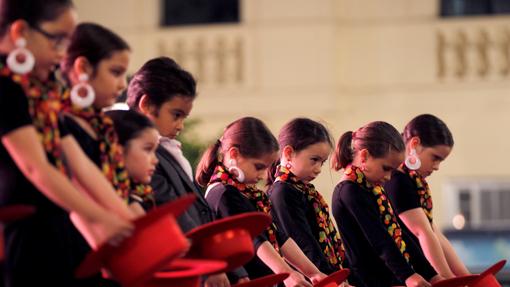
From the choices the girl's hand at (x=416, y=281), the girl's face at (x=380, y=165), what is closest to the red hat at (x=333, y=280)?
the girl's hand at (x=416, y=281)

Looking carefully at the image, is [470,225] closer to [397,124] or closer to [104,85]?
[397,124]

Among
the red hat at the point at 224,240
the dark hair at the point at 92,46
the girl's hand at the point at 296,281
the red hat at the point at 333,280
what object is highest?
the dark hair at the point at 92,46

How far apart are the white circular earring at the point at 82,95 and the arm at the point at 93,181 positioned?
0.59 feet

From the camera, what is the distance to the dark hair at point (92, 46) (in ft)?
16.8

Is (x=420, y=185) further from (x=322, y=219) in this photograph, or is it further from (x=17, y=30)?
(x=17, y=30)

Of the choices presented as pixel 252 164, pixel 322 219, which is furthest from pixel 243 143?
pixel 322 219

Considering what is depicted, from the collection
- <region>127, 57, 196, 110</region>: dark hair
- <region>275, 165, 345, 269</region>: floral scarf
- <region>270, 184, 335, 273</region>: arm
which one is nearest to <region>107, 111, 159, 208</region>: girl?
<region>127, 57, 196, 110</region>: dark hair

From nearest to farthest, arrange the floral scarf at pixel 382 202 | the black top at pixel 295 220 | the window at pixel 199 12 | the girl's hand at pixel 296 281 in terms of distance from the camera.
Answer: the girl's hand at pixel 296 281 < the black top at pixel 295 220 < the floral scarf at pixel 382 202 < the window at pixel 199 12

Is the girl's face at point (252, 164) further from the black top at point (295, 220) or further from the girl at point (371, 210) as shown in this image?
the girl at point (371, 210)

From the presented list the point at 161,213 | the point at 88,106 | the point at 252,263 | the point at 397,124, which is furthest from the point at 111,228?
the point at 397,124

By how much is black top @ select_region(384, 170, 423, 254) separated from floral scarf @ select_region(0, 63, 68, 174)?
3.10 metres

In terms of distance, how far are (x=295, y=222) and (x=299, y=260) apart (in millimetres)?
282

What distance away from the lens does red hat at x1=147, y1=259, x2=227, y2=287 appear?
199 inches

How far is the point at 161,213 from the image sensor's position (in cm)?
463
